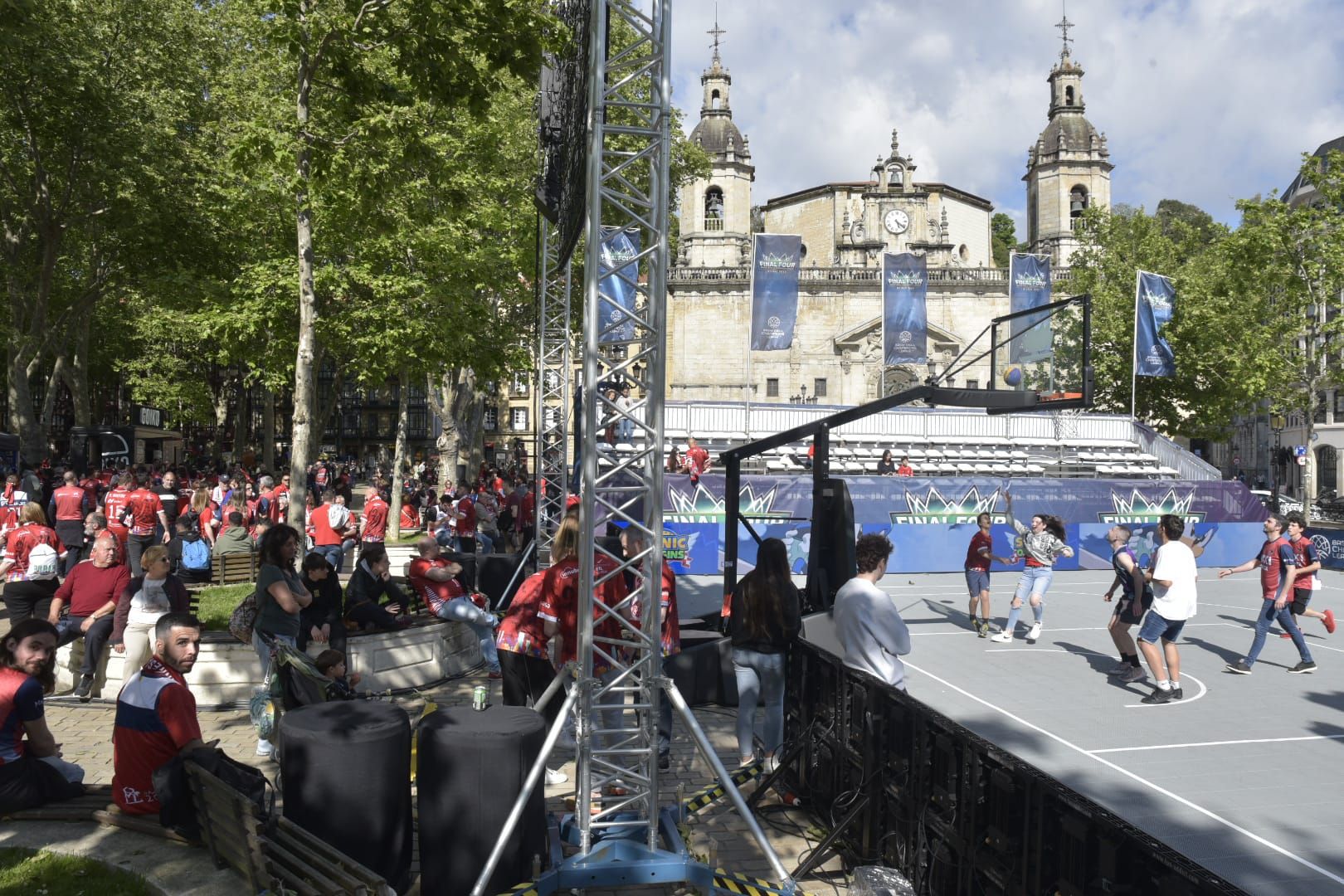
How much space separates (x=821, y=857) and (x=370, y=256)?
19.3 metres

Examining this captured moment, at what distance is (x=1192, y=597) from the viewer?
32.3ft

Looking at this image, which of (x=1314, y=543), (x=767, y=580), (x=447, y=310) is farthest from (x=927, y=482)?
(x=767, y=580)

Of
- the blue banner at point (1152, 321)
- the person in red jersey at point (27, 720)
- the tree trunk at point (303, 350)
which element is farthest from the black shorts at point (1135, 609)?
→ the blue banner at point (1152, 321)

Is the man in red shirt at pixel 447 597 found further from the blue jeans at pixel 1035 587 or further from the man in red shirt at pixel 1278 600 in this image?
the man in red shirt at pixel 1278 600

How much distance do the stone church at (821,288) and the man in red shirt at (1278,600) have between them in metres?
47.0

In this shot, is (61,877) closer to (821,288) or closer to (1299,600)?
(1299,600)

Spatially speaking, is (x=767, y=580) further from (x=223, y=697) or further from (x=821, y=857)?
(x=223, y=697)

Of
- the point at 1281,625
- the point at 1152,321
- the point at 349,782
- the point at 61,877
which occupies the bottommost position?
the point at 61,877

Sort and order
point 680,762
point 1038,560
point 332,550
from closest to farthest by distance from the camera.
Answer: point 680,762 < point 1038,560 < point 332,550

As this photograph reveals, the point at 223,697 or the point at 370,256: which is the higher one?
the point at 370,256

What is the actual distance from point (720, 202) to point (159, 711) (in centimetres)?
6158

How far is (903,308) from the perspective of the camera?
116 feet

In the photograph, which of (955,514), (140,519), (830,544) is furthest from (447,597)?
(955,514)

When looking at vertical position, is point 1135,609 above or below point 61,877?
above
